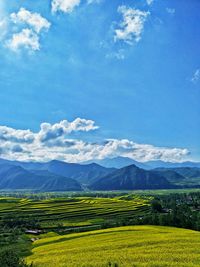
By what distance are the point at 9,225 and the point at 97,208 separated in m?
44.6

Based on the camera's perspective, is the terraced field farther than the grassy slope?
Yes

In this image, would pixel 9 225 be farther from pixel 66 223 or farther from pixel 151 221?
pixel 151 221

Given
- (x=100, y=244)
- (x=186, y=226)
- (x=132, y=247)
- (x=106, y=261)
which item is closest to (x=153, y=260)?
(x=106, y=261)

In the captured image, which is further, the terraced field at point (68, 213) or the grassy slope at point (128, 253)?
the terraced field at point (68, 213)

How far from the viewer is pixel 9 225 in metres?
87.3

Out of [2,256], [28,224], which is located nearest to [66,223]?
[28,224]

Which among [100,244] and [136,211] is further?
[136,211]

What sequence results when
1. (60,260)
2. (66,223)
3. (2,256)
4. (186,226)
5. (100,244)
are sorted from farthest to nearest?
(66,223)
(186,226)
(100,244)
(60,260)
(2,256)

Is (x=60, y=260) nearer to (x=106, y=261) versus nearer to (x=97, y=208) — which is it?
(x=106, y=261)

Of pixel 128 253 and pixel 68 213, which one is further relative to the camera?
pixel 68 213

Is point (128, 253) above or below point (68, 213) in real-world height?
below

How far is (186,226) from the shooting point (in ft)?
243

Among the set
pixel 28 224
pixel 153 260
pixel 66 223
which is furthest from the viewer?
pixel 66 223

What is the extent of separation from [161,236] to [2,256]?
2343 centimetres
